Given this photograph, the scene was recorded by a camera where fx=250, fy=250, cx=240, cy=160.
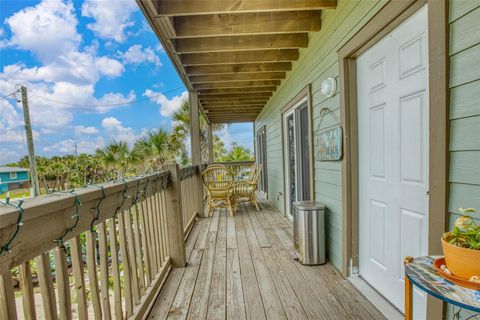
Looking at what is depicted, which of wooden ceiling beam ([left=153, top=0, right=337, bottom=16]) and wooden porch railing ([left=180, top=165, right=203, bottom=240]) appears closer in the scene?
wooden ceiling beam ([left=153, top=0, right=337, bottom=16])

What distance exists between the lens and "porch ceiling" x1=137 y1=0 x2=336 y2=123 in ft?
6.80

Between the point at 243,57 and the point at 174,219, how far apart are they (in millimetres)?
2100

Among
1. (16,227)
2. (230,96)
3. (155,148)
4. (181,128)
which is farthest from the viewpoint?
(181,128)

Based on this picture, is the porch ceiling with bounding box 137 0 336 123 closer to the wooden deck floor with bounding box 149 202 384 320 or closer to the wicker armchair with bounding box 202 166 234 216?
the wicker armchair with bounding box 202 166 234 216

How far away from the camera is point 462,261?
0.79 m

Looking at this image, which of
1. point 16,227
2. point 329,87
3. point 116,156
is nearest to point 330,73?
point 329,87

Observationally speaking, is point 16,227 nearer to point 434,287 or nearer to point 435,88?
point 434,287

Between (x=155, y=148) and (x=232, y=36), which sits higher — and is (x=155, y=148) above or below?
below

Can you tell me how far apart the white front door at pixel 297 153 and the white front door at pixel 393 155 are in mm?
1091

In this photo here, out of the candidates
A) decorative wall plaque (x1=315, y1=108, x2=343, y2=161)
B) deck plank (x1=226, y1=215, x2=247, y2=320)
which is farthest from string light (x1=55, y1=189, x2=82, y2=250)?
decorative wall plaque (x1=315, y1=108, x2=343, y2=161)

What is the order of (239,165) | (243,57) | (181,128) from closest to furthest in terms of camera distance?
(243,57), (239,165), (181,128)

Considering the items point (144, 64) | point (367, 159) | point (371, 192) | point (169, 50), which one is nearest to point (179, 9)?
point (169, 50)

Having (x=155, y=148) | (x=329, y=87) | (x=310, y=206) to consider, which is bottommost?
(x=310, y=206)

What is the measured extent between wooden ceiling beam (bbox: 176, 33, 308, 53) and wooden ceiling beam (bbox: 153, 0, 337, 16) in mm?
657
